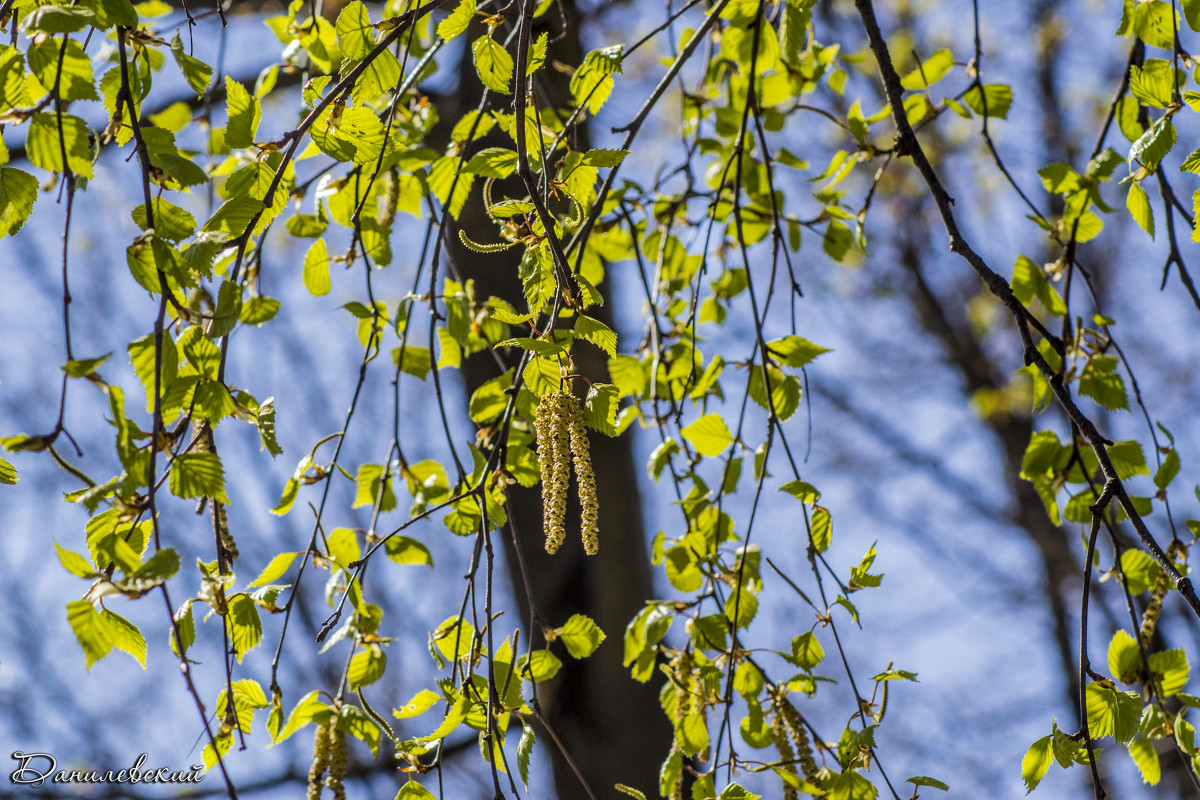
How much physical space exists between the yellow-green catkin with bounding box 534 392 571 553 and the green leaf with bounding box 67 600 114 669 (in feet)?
1.25

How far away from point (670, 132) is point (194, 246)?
3.85 metres

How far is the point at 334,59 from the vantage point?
1440 mm

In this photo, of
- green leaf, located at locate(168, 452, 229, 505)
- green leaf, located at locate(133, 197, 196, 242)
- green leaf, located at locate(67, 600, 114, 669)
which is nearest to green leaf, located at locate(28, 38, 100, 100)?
green leaf, located at locate(133, 197, 196, 242)

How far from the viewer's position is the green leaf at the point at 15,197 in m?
0.83

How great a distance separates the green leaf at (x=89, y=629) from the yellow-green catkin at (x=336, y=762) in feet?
1.00

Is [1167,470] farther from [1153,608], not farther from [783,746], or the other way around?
[783,746]

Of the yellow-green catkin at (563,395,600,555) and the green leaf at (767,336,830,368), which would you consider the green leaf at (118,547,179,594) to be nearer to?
the yellow-green catkin at (563,395,600,555)

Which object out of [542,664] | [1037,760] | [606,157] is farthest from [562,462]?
[1037,760]

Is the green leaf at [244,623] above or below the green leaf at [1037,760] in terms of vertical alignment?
above

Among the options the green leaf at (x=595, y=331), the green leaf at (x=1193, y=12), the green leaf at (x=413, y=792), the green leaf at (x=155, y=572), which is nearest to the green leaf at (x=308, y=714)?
the green leaf at (x=413, y=792)

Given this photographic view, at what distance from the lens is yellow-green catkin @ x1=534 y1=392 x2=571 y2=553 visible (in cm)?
89

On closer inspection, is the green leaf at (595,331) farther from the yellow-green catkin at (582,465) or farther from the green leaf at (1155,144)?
the green leaf at (1155,144)

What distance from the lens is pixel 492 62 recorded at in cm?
99

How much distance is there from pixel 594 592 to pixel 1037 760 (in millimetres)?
985
